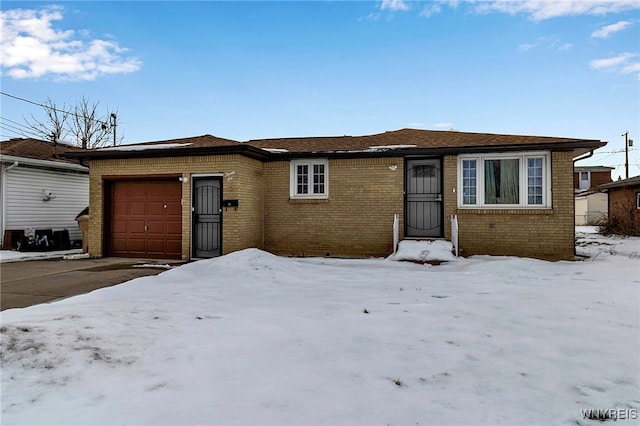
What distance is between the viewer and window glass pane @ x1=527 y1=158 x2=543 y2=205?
31.4 ft

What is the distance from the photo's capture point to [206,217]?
33.2ft

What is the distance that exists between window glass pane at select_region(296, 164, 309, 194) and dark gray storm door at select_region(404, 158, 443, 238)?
2918 millimetres

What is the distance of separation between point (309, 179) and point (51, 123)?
89.2 feet

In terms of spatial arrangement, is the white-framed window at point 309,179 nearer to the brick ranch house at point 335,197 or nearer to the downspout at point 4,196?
the brick ranch house at point 335,197

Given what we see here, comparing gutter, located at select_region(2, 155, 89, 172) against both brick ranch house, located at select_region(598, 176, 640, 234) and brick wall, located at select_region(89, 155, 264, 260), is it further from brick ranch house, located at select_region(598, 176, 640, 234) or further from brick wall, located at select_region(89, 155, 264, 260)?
brick ranch house, located at select_region(598, 176, 640, 234)

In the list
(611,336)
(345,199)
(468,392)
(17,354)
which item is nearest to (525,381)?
(468,392)

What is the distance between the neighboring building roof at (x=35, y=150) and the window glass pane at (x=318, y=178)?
8176mm

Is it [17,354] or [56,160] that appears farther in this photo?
[56,160]

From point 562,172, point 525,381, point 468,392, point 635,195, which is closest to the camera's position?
point 468,392

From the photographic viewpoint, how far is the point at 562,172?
9.31 meters

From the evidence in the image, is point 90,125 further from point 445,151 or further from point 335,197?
point 445,151

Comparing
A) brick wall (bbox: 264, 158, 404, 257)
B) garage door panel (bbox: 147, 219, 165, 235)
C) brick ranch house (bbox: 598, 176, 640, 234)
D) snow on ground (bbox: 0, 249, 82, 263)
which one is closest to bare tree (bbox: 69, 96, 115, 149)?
snow on ground (bbox: 0, 249, 82, 263)

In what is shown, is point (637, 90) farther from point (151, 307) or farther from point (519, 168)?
point (151, 307)

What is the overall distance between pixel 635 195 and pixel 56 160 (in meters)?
27.7
